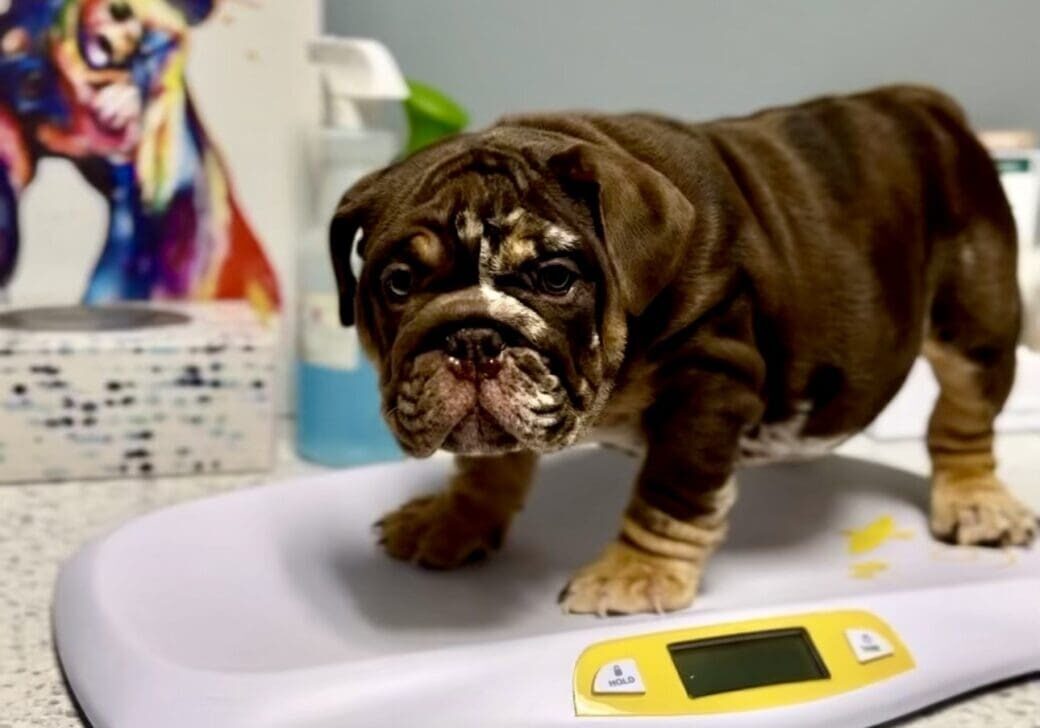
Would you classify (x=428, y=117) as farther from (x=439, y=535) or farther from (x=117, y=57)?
(x=439, y=535)

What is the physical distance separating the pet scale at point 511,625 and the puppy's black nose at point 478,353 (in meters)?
0.13

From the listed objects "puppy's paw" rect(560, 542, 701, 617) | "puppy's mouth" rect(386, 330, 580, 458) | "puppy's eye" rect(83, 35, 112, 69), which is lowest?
"puppy's paw" rect(560, 542, 701, 617)

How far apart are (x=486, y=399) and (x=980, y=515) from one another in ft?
1.28

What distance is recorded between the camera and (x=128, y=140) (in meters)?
1.05

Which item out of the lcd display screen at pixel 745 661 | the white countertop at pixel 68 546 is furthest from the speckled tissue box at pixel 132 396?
the lcd display screen at pixel 745 661

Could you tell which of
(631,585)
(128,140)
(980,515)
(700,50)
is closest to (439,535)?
(631,585)

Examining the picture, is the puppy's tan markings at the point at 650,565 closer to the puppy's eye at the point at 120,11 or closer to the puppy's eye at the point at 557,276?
the puppy's eye at the point at 557,276

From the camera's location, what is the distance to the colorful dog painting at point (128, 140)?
1.02m

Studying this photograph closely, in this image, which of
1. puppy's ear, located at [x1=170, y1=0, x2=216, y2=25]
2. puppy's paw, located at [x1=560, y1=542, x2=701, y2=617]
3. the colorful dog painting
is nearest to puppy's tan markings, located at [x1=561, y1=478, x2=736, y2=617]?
puppy's paw, located at [x1=560, y1=542, x2=701, y2=617]

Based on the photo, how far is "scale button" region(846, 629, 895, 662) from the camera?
0.63 meters

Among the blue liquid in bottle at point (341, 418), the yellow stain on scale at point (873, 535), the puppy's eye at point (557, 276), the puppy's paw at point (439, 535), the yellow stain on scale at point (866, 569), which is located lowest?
the blue liquid in bottle at point (341, 418)

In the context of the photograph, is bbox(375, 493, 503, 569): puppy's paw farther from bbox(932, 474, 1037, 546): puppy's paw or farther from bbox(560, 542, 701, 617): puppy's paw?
bbox(932, 474, 1037, 546): puppy's paw

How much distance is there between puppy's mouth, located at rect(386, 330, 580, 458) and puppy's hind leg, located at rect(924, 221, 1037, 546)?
332 mm

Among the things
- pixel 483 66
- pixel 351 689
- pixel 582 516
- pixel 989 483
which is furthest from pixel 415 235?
pixel 483 66
